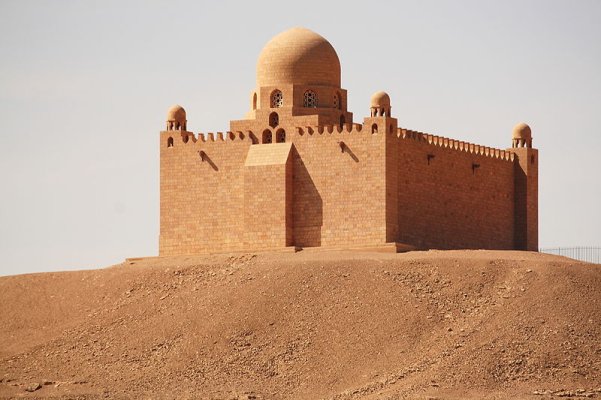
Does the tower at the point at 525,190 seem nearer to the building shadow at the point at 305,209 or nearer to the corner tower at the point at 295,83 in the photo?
the corner tower at the point at 295,83

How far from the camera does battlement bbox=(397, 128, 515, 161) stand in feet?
228

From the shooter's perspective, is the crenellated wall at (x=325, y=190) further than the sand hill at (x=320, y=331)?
Yes

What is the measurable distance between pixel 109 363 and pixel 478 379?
11.3m

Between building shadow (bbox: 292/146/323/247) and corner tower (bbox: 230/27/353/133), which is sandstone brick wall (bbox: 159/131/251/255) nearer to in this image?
corner tower (bbox: 230/27/353/133)

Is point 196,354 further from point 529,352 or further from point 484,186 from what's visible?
point 484,186

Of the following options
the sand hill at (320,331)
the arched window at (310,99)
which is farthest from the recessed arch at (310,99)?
the sand hill at (320,331)

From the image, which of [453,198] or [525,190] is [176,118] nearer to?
[453,198]

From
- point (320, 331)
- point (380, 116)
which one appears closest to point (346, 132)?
point (380, 116)

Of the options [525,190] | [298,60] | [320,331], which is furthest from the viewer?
[525,190]

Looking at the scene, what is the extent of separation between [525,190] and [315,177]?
9.41 metres

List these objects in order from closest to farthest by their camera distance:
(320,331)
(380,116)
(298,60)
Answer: (320,331) < (380,116) < (298,60)

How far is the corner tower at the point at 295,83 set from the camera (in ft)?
230

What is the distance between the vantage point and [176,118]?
7125 cm

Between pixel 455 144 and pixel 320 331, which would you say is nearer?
pixel 320 331
